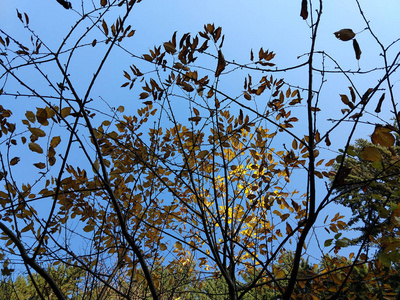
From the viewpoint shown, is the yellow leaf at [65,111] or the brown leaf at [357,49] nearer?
the brown leaf at [357,49]

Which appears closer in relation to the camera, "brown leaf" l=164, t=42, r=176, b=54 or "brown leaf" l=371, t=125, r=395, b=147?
"brown leaf" l=371, t=125, r=395, b=147

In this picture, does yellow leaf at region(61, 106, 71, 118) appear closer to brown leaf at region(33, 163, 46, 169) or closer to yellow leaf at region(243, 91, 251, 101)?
brown leaf at region(33, 163, 46, 169)

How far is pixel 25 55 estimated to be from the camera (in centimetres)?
194

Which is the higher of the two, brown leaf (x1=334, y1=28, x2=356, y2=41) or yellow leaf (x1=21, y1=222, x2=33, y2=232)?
brown leaf (x1=334, y1=28, x2=356, y2=41)

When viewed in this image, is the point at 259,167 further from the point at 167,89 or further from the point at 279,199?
the point at 167,89

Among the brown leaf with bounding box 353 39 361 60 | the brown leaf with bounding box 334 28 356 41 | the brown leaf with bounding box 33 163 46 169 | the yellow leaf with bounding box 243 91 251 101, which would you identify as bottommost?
the brown leaf with bounding box 353 39 361 60

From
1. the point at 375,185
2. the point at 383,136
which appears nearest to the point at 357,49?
the point at 383,136

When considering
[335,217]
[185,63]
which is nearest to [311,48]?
[185,63]

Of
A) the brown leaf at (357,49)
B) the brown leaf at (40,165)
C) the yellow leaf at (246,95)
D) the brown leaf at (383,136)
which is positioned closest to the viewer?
the brown leaf at (383,136)

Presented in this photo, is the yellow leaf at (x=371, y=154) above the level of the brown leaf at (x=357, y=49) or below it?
below

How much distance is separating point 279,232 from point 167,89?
162cm

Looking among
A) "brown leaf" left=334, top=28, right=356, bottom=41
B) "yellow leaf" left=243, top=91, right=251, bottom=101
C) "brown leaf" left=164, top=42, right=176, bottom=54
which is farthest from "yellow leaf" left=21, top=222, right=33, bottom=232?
"brown leaf" left=334, top=28, right=356, bottom=41

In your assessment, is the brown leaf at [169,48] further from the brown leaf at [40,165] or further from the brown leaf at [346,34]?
the brown leaf at [40,165]

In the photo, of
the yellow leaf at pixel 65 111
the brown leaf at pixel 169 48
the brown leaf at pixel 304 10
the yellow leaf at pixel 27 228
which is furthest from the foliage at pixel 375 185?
the yellow leaf at pixel 27 228
